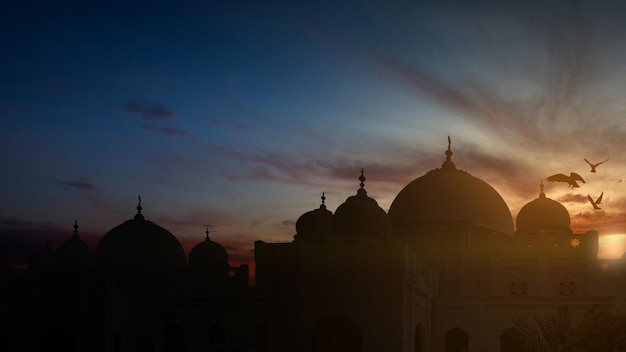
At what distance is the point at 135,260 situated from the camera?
144 ft

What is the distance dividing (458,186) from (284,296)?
16.0 metres

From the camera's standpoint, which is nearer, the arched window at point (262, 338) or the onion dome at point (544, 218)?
the arched window at point (262, 338)

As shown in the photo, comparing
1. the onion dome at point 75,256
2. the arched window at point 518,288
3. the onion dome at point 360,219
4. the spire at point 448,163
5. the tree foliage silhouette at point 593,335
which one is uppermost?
the spire at point 448,163

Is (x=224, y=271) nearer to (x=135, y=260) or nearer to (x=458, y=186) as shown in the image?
(x=135, y=260)

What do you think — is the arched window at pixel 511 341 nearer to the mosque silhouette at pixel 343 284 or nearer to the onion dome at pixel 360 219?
the mosque silhouette at pixel 343 284

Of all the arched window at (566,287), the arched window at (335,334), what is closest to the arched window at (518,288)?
the arched window at (566,287)

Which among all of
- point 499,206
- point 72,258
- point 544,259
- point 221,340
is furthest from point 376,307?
point 72,258

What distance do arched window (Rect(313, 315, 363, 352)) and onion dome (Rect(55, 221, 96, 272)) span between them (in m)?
14.2

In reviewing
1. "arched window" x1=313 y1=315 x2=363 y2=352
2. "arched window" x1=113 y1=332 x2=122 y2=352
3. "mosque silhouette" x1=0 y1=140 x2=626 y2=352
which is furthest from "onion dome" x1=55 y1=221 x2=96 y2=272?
"arched window" x1=313 y1=315 x2=363 y2=352

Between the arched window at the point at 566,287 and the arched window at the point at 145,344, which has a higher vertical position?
the arched window at the point at 566,287

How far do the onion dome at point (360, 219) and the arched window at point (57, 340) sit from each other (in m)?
12.3

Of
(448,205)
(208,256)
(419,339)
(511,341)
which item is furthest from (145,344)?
(511,341)

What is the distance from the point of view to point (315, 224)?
139 ft

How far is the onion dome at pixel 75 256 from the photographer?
43.9 m
